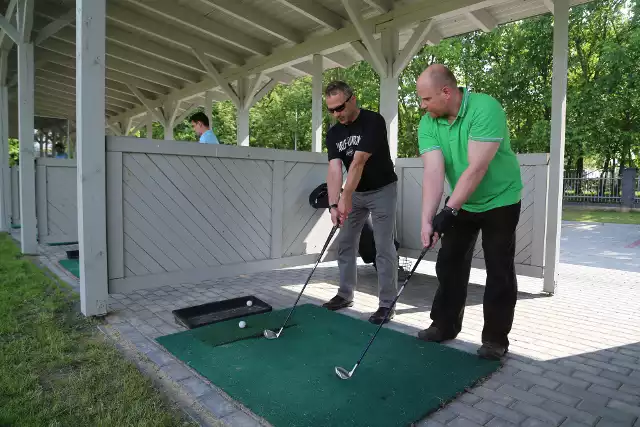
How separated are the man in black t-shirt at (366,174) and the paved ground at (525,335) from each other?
458 mm

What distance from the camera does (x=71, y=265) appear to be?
5113 mm

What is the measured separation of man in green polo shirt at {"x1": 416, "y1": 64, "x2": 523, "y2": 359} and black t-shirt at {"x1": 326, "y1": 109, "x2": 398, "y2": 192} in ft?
1.95

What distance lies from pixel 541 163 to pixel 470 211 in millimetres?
2022

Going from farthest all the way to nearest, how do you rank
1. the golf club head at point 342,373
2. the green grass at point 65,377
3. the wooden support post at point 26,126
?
the wooden support post at point 26,126
the golf club head at point 342,373
the green grass at point 65,377

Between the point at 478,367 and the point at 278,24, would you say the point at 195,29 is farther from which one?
the point at 478,367

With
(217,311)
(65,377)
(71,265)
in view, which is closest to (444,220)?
(217,311)

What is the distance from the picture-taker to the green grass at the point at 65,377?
1822mm

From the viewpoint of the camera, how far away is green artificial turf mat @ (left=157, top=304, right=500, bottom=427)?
6.35 feet

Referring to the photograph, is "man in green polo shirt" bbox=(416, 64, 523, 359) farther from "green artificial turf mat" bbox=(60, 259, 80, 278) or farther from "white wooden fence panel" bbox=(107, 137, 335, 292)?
"green artificial turf mat" bbox=(60, 259, 80, 278)

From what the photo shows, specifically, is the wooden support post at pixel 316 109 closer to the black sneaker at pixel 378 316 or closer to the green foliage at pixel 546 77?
the black sneaker at pixel 378 316

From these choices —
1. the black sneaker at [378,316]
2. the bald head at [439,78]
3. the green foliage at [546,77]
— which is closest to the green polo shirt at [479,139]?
the bald head at [439,78]

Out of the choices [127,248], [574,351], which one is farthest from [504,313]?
[127,248]

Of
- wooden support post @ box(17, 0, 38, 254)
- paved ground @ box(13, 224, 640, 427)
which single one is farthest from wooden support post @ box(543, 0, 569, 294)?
wooden support post @ box(17, 0, 38, 254)

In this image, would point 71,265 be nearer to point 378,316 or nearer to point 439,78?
point 378,316
